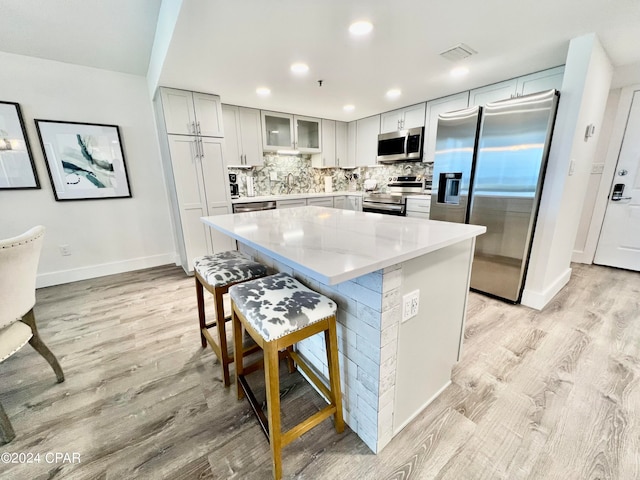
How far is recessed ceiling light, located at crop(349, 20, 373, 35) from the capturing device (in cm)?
172

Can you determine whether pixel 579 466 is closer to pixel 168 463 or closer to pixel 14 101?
pixel 168 463

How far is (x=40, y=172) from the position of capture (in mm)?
2836

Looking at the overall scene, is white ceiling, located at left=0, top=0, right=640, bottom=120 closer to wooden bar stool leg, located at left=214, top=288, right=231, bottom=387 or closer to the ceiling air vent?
the ceiling air vent

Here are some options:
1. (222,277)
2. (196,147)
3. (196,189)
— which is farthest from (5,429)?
(196,147)

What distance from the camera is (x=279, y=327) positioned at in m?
0.97

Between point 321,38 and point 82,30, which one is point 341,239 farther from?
point 82,30

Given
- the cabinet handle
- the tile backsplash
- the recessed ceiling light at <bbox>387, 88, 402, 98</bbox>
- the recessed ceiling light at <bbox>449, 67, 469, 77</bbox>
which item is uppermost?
the recessed ceiling light at <bbox>387, 88, 402, 98</bbox>

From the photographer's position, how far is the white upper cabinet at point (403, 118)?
364cm

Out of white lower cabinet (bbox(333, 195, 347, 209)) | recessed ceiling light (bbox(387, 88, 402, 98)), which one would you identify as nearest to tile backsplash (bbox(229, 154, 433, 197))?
white lower cabinet (bbox(333, 195, 347, 209))

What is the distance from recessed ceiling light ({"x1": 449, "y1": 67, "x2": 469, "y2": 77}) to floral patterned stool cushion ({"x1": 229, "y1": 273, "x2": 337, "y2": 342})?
105 inches

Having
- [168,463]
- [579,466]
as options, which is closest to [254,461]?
[168,463]

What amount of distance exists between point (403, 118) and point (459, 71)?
1.32 metres

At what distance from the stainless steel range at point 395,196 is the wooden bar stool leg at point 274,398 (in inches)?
121

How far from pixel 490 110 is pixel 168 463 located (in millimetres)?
3300
